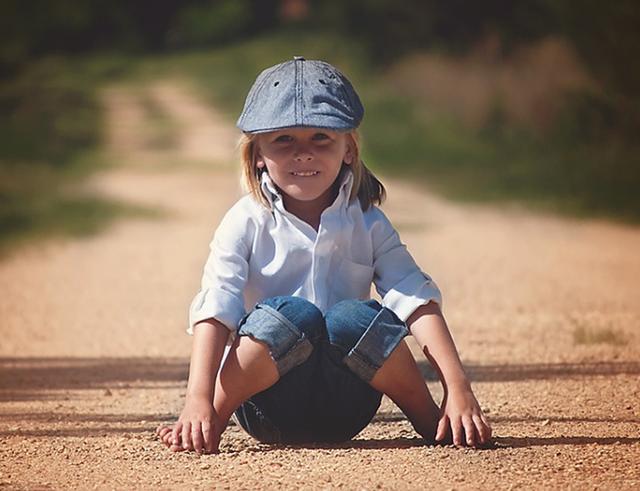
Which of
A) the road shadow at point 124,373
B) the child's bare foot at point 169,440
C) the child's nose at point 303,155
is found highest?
the child's nose at point 303,155

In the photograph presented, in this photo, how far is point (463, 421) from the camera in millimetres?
4281

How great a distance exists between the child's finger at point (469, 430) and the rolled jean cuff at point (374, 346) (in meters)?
0.30

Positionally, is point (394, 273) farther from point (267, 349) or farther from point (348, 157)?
point (267, 349)

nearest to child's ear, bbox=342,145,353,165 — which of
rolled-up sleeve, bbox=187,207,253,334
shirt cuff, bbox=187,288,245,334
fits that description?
rolled-up sleeve, bbox=187,207,253,334

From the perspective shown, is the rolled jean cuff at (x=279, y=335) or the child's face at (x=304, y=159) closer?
the rolled jean cuff at (x=279, y=335)

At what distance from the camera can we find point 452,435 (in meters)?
4.33

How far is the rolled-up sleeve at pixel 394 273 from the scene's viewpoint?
4418mm

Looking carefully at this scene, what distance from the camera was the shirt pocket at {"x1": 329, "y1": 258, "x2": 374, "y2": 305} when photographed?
177 inches

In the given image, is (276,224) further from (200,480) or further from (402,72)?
(402,72)

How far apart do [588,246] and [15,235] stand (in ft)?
16.4

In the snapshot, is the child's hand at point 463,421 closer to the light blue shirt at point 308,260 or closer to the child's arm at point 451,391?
the child's arm at point 451,391

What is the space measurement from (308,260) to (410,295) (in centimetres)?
33

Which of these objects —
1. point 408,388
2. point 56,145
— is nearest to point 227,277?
point 408,388

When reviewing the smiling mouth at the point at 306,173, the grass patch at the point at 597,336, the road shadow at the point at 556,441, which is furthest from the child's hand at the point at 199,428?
the grass patch at the point at 597,336
